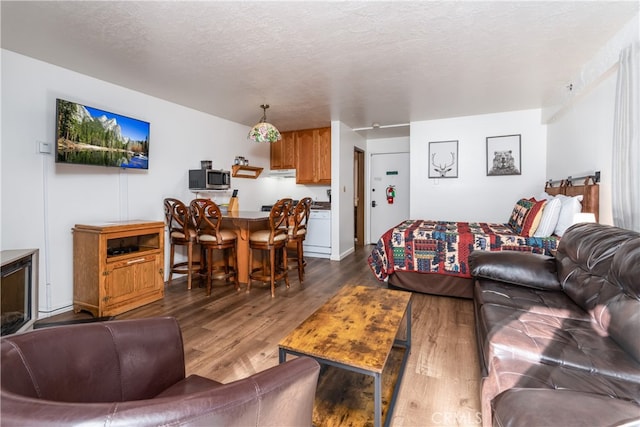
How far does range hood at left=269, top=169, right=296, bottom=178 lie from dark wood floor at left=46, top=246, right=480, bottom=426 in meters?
2.55

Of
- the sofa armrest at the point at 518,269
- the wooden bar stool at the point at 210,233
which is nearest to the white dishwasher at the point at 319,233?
the wooden bar stool at the point at 210,233

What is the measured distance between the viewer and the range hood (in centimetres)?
572

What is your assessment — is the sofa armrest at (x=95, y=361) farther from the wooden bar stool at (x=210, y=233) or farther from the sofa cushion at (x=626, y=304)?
the wooden bar stool at (x=210, y=233)

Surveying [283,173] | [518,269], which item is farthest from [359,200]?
[518,269]

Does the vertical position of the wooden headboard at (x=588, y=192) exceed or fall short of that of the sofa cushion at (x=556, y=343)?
it exceeds it

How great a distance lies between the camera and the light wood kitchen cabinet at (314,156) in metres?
5.25

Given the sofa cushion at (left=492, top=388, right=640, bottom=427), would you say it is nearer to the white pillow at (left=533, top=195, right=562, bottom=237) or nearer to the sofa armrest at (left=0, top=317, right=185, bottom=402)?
the sofa armrest at (left=0, top=317, right=185, bottom=402)

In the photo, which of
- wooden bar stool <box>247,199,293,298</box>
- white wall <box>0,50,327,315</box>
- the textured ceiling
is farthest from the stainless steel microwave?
wooden bar stool <box>247,199,293,298</box>

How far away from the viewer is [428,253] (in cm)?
305

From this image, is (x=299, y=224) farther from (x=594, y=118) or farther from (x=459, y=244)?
(x=594, y=118)

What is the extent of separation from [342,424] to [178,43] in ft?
9.27

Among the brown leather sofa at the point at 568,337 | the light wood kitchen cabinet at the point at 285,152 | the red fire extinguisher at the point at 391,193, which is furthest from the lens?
the red fire extinguisher at the point at 391,193

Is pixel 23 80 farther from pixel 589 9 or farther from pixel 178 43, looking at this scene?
pixel 589 9

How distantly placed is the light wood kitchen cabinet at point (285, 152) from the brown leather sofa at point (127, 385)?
4.73 meters
